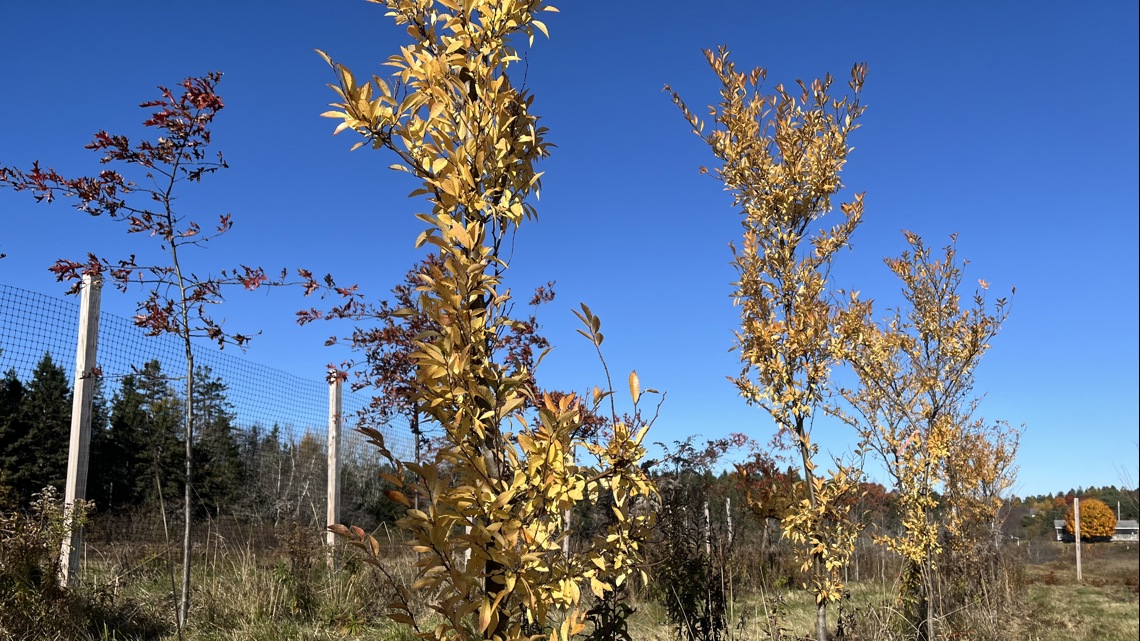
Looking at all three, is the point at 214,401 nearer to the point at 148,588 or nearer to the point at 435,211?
the point at 148,588

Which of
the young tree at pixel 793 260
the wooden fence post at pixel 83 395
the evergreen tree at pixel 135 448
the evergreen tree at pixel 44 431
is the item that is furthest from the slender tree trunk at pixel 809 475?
the evergreen tree at pixel 44 431

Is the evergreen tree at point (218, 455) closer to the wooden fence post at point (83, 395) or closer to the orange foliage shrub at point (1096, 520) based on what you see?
the wooden fence post at point (83, 395)

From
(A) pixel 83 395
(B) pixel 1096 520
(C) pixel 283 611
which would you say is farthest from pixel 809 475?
(B) pixel 1096 520

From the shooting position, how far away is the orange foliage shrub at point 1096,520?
3808cm

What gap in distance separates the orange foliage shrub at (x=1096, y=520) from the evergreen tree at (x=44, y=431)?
4484 cm

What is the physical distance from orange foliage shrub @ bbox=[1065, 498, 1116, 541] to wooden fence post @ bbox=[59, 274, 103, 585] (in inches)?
1772

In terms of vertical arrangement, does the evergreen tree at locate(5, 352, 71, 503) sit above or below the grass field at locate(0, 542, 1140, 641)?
above

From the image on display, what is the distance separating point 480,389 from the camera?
1662 mm

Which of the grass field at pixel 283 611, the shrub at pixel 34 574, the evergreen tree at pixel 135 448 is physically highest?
the evergreen tree at pixel 135 448

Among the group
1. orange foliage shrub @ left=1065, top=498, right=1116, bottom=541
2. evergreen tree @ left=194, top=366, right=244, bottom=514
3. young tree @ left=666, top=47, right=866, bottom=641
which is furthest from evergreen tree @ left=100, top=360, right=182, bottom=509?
orange foliage shrub @ left=1065, top=498, right=1116, bottom=541

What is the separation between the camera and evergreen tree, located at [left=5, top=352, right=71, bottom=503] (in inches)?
231

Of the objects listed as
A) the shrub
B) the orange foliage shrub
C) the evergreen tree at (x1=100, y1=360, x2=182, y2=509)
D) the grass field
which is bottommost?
the orange foliage shrub

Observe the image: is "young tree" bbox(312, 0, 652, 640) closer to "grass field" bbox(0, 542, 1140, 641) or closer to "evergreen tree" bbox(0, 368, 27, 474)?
"grass field" bbox(0, 542, 1140, 641)

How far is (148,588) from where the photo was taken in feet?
16.8
